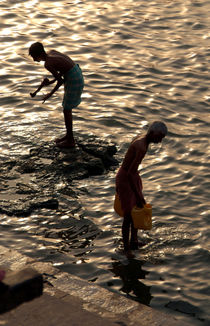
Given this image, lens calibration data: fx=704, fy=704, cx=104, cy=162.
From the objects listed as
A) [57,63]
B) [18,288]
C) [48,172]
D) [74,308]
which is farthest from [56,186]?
[18,288]

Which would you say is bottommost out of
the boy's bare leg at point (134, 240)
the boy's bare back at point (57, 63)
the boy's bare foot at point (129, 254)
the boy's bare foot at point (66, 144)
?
the boy's bare foot at point (129, 254)

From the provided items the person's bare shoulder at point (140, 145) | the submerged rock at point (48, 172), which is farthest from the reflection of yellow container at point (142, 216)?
the submerged rock at point (48, 172)

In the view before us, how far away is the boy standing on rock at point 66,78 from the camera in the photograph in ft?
33.8

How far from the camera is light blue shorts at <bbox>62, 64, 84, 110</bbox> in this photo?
1058cm

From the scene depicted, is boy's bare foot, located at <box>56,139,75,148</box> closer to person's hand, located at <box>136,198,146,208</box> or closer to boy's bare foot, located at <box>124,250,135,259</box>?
boy's bare foot, located at <box>124,250,135,259</box>

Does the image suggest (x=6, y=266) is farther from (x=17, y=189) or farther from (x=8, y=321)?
(x=17, y=189)

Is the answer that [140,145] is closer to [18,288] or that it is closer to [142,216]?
[142,216]

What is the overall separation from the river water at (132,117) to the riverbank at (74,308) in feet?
1.59

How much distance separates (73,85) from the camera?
10.7m

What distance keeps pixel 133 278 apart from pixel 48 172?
2.79 meters

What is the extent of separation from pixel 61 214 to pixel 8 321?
2.96m

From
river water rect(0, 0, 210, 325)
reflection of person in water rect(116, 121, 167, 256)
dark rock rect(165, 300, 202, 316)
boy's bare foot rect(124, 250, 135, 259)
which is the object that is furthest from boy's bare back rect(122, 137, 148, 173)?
dark rock rect(165, 300, 202, 316)

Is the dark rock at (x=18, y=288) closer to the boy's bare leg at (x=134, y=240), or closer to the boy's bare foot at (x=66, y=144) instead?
the boy's bare leg at (x=134, y=240)

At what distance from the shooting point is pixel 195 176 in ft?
34.0
